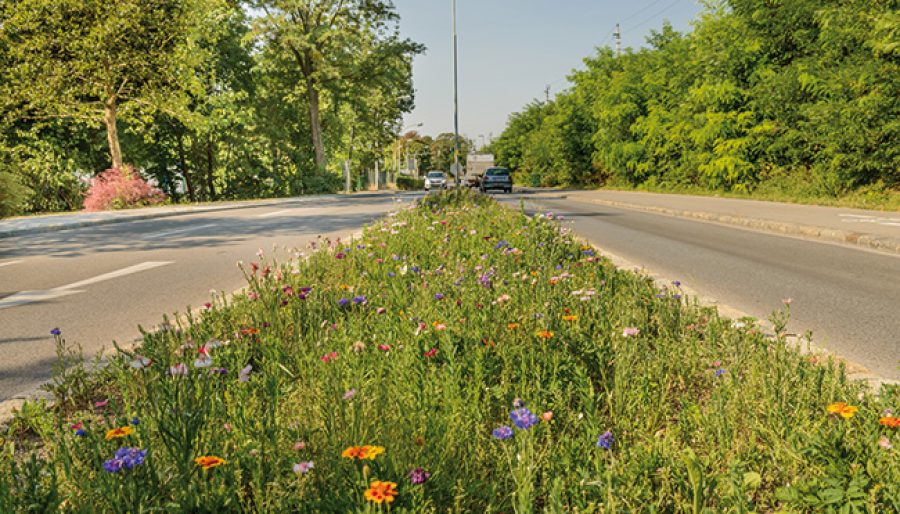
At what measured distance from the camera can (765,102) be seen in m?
21.8

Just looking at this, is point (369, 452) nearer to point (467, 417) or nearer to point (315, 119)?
point (467, 417)

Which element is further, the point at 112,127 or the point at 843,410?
the point at 112,127

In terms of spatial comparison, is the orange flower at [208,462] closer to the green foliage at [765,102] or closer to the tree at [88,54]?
the green foliage at [765,102]

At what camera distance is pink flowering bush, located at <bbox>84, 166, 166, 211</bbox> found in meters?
23.5

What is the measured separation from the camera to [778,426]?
7.93ft

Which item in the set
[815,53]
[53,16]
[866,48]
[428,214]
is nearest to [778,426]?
[428,214]

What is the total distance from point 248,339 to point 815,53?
75.5 ft

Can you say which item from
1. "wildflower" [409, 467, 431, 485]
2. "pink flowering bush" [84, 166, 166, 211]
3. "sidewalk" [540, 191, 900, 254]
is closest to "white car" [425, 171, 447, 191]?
"pink flowering bush" [84, 166, 166, 211]

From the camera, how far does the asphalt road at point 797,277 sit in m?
4.81

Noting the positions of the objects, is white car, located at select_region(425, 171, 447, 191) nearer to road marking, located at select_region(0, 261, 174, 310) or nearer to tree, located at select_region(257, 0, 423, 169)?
tree, located at select_region(257, 0, 423, 169)

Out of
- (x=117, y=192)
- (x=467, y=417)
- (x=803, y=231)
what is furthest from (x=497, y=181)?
(x=467, y=417)

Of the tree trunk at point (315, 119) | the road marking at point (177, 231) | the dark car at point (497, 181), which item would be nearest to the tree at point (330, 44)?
the tree trunk at point (315, 119)

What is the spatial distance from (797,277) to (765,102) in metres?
17.0

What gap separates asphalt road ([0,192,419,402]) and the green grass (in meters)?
1.25
